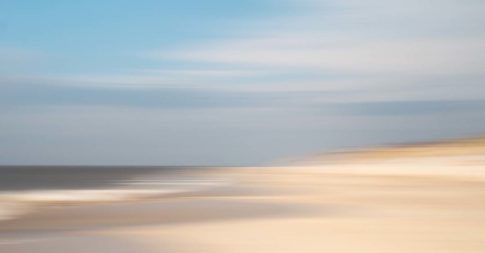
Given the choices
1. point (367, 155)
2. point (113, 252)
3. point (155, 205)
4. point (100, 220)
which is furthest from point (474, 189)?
point (367, 155)

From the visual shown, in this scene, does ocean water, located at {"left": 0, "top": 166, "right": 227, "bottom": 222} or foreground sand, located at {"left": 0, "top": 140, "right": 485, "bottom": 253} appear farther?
ocean water, located at {"left": 0, "top": 166, "right": 227, "bottom": 222}

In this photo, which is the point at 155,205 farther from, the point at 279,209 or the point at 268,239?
the point at 268,239

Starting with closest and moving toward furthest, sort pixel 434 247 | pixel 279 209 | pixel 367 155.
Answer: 1. pixel 434 247
2. pixel 279 209
3. pixel 367 155

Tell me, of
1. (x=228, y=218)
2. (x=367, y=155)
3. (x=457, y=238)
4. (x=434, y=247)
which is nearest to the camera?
(x=434, y=247)

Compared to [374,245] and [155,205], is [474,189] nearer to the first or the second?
[155,205]

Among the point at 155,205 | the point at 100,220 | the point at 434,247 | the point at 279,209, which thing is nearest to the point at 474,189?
the point at 279,209

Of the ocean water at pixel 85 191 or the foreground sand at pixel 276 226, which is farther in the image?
the ocean water at pixel 85 191

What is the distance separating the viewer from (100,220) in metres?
13.5

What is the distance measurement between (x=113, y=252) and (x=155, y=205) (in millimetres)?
8556

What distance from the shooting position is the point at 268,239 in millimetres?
9867

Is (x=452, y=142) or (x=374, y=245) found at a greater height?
(x=452, y=142)

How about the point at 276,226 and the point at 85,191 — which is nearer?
the point at 276,226

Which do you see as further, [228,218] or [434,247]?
[228,218]

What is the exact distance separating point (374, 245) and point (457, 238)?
1015 millimetres
